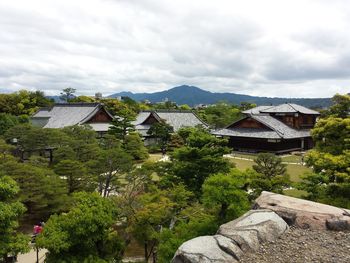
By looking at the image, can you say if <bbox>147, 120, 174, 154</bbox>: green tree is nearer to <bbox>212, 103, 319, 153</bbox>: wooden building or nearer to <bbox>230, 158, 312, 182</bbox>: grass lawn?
<bbox>212, 103, 319, 153</bbox>: wooden building

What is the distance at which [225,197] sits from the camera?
33.4 ft

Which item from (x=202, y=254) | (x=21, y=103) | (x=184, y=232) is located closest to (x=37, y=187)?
(x=184, y=232)

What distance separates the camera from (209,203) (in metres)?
10.2

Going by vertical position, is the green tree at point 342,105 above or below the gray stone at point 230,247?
above

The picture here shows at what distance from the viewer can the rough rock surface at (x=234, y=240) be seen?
20.6 ft

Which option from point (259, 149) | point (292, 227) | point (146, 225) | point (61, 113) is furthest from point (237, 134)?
point (292, 227)

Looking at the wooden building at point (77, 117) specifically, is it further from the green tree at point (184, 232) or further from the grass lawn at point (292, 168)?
the green tree at point (184, 232)

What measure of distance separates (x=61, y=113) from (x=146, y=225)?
31.3 metres

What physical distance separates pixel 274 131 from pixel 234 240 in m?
31.5

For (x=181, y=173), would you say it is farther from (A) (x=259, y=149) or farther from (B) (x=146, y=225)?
(A) (x=259, y=149)

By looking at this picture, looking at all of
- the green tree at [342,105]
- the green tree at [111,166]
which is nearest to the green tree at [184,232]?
the green tree at [111,166]

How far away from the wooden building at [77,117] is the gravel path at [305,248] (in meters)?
29.9

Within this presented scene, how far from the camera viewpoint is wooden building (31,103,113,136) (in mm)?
36141

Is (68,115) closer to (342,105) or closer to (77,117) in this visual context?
(77,117)
